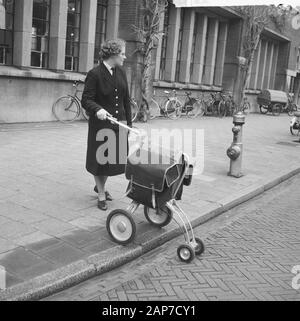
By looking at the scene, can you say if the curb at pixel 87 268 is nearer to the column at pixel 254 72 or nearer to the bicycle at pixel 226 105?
the bicycle at pixel 226 105

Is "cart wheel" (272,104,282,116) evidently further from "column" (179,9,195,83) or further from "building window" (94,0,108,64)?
"building window" (94,0,108,64)

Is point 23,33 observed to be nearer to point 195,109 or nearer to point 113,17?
point 113,17

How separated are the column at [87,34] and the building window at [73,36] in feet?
0.51

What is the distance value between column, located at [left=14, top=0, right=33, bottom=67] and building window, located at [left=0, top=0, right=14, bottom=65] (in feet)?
0.42

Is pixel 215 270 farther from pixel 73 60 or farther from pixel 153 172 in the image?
pixel 73 60

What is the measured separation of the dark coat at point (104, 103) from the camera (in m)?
4.93

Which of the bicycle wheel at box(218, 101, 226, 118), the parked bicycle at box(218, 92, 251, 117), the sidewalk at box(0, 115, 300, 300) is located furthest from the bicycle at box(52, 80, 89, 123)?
the parked bicycle at box(218, 92, 251, 117)

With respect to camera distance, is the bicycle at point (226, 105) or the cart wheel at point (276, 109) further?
the cart wheel at point (276, 109)

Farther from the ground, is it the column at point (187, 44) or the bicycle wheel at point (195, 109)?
the column at point (187, 44)

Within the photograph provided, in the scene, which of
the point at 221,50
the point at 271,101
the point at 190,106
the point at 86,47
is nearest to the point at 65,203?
the point at 86,47

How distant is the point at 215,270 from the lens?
4090 mm

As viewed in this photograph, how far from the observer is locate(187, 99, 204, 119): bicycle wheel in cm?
1770

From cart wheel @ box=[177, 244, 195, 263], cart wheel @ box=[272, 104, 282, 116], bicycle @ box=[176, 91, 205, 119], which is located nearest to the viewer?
cart wheel @ box=[177, 244, 195, 263]

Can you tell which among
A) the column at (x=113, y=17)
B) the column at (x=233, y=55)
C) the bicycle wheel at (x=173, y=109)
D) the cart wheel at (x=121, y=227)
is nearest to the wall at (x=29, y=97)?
the column at (x=113, y=17)
